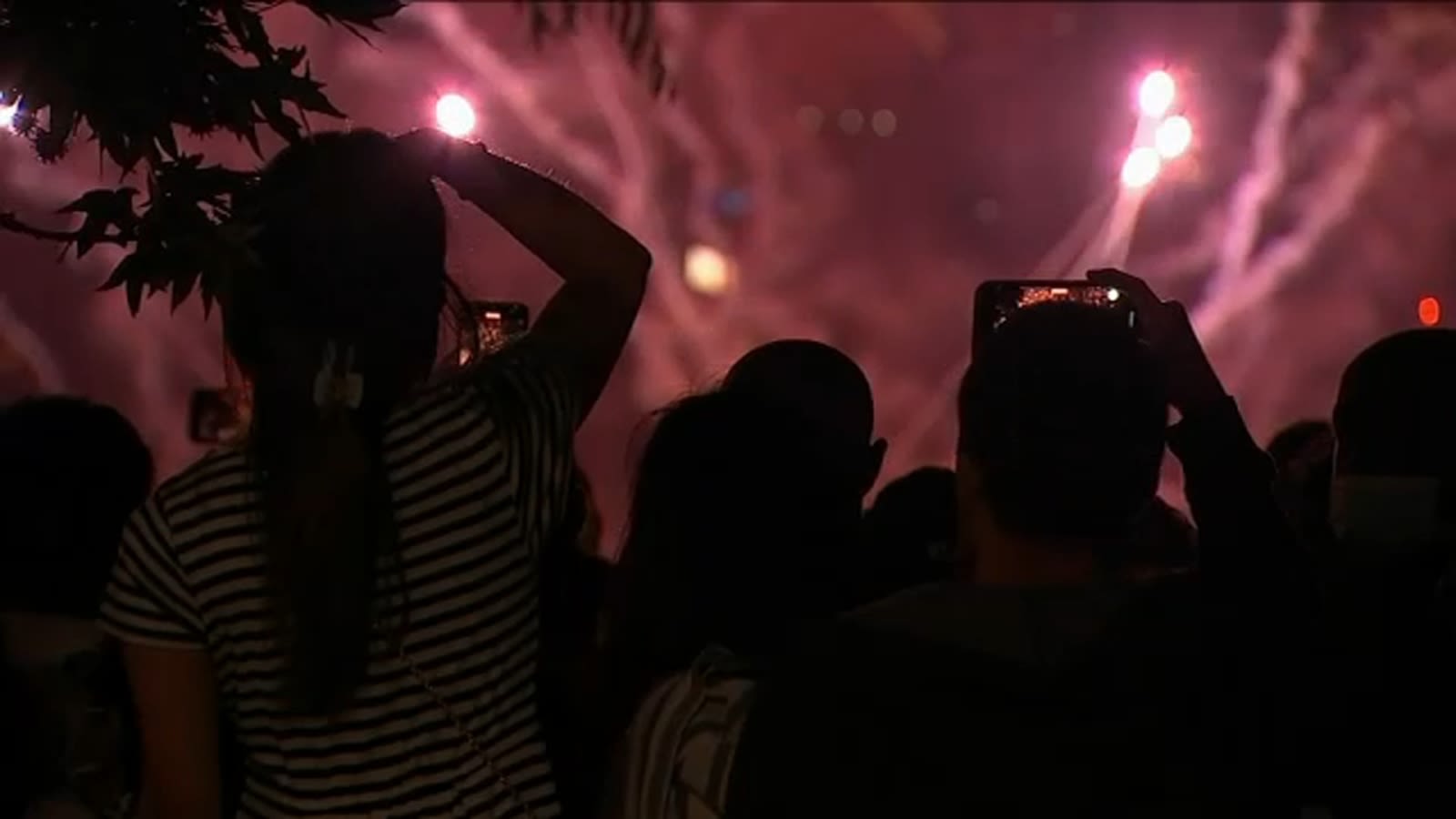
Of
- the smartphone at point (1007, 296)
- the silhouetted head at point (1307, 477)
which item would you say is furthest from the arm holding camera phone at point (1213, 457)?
the smartphone at point (1007, 296)

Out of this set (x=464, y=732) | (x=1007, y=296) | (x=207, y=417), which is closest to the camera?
(x=464, y=732)

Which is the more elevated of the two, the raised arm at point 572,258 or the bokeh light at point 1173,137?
the bokeh light at point 1173,137

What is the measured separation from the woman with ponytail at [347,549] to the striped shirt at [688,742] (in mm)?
89

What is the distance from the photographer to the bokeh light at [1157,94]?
46.1ft

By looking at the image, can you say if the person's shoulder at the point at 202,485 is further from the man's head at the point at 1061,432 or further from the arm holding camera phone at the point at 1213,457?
the arm holding camera phone at the point at 1213,457

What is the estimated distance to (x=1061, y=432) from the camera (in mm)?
1659

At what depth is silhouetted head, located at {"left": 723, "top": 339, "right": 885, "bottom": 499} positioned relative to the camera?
2.80 m

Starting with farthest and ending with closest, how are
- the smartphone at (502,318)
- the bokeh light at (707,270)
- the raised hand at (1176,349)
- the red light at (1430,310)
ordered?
1. the bokeh light at (707,270)
2. the red light at (1430,310)
3. the smartphone at (502,318)
4. the raised hand at (1176,349)

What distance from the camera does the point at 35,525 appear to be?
2.36 m

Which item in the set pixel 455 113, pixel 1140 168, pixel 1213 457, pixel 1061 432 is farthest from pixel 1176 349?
pixel 1140 168

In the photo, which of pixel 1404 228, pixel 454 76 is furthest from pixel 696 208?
pixel 1404 228

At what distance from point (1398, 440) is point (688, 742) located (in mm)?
1075

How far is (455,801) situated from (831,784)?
356mm

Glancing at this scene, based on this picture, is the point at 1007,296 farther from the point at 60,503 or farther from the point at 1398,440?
the point at 60,503
